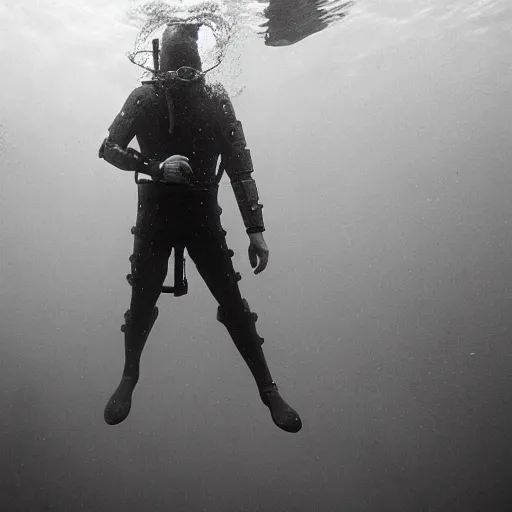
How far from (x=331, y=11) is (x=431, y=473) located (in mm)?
16332

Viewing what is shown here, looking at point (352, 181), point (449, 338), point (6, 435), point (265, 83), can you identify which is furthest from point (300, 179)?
point (6, 435)

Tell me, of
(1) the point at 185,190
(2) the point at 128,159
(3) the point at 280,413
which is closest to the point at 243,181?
Result: (1) the point at 185,190

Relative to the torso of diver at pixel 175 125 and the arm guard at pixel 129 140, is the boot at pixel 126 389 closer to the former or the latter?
the arm guard at pixel 129 140

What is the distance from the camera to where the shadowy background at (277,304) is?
520 inches

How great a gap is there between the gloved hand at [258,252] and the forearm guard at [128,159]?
896 millimetres

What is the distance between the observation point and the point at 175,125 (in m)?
3.06

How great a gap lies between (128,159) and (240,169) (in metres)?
0.85

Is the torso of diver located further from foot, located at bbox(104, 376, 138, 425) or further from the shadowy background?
the shadowy background

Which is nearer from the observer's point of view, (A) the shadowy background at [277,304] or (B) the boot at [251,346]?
(B) the boot at [251,346]

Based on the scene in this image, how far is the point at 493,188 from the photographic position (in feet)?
149

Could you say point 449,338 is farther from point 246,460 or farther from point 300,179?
point 246,460

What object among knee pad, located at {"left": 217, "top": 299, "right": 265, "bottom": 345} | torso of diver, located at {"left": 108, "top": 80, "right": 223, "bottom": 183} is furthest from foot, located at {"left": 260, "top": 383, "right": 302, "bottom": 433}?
torso of diver, located at {"left": 108, "top": 80, "right": 223, "bottom": 183}

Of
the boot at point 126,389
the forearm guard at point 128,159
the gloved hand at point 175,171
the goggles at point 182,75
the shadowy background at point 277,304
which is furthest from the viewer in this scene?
the shadowy background at point 277,304

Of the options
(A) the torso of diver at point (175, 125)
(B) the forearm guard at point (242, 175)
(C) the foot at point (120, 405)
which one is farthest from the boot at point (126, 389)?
(A) the torso of diver at point (175, 125)
